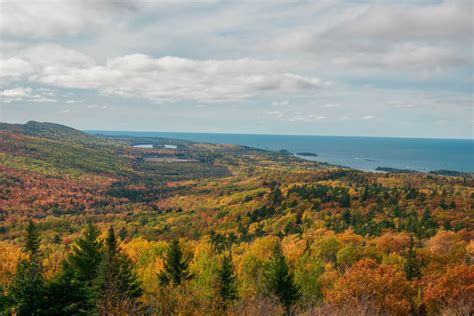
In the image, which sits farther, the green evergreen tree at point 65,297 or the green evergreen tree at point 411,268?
the green evergreen tree at point 411,268

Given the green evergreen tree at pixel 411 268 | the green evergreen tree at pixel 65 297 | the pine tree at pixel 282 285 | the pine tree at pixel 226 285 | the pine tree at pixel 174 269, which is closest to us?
the green evergreen tree at pixel 65 297

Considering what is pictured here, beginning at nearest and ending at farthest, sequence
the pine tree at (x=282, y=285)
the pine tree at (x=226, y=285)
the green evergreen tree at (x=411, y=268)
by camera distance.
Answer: the pine tree at (x=226, y=285)
the pine tree at (x=282, y=285)
the green evergreen tree at (x=411, y=268)

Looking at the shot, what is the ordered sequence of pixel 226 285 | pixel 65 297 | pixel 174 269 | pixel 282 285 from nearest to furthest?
pixel 65 297
pixel 226 285
pixel 282 285
pixel 174 269

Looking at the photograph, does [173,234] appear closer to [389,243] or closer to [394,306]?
[389,243]

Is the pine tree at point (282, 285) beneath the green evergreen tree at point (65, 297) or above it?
beneath

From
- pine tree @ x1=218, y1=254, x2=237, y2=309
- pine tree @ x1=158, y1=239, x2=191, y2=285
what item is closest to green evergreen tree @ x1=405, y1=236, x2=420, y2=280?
pine tree @ x1=218, y1=254, x2=237, y2=309

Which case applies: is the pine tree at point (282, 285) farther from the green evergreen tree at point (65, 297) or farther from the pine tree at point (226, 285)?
the green evergreen tree at point (65, 297)

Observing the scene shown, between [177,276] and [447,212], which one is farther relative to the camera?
[447,212]

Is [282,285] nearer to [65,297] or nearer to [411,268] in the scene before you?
[411,268]

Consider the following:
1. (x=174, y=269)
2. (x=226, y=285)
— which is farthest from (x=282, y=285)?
(x=174, y=269)

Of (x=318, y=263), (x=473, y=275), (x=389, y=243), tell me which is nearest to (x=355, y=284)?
(x=473, y=275)

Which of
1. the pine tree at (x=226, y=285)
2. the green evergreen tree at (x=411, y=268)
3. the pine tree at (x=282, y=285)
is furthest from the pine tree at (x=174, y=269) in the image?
the green evergreen tree at (x=411, y=268)
